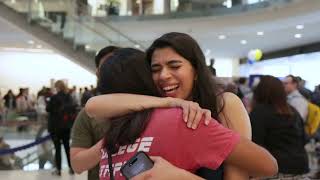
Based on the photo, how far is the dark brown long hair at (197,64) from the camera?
149 cm

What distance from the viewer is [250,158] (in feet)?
4.34

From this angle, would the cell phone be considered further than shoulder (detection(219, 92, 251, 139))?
No

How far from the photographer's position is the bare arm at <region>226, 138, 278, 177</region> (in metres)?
1.32

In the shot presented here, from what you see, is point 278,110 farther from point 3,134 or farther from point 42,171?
point 3,134

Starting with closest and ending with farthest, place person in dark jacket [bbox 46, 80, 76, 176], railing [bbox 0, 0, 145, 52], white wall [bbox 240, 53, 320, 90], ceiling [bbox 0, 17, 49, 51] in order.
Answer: person in dark jacket [bbox 46, 80, 76, 176] → railing [bbox 0, 0, 145, 52] → ceiling [bbox 0, 17, 49, 51] → white wall [bbox 240, 53, 320, 90]

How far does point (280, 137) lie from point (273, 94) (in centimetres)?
30

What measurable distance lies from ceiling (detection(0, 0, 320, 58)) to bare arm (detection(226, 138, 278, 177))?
11.0 metres

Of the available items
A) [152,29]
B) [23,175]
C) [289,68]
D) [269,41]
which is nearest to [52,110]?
[23,175]

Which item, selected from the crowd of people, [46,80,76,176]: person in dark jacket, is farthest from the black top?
[46,80,76,176]: person in dark jacket

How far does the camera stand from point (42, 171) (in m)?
→ 8.63

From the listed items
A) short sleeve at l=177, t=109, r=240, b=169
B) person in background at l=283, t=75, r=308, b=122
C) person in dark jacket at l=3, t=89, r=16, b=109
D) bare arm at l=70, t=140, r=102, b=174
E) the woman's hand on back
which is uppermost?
the woman's hand on back

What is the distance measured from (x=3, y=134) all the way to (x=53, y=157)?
4.11ft

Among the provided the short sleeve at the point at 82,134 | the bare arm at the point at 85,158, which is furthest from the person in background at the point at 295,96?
the bare arm at the point at 85,158

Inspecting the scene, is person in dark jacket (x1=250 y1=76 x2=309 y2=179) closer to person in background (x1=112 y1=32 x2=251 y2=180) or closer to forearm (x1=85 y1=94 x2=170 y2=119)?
person in background (x1=112 y1=32 x2=251 y2=180)
